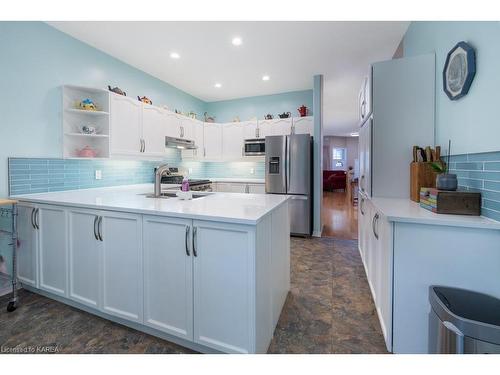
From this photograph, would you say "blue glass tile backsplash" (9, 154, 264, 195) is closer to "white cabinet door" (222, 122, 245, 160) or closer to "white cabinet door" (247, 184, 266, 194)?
"white cabinet door" (222, 122, 245, 160)

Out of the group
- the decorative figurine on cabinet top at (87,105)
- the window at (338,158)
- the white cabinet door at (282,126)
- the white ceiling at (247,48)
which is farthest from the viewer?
the window at (338,158)

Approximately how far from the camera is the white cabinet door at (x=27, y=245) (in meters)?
2.10

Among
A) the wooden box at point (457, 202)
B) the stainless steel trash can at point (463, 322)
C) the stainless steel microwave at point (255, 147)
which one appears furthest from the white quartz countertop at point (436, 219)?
the stainless steel microwave at point (255, 147)

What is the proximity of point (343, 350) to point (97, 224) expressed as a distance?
75.3 inches

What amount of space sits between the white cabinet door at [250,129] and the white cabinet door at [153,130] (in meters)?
1.55

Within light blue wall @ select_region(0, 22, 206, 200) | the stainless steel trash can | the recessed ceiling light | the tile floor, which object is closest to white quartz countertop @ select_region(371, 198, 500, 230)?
the stainless steel trash can

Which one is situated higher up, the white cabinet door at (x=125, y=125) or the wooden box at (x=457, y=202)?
the white cabinet door at (x=125, y=125)

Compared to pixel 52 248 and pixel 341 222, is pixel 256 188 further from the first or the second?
pixel 52 248

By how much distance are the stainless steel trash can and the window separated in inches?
483

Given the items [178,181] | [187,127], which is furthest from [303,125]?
[178,181]

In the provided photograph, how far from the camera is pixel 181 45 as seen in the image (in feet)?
9.50

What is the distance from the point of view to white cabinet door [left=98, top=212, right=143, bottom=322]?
1604mm

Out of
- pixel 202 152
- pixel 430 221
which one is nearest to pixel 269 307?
pixel 430 221

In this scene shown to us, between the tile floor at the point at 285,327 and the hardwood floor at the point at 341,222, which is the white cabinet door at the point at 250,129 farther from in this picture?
the tile floor at the point at 285,327
